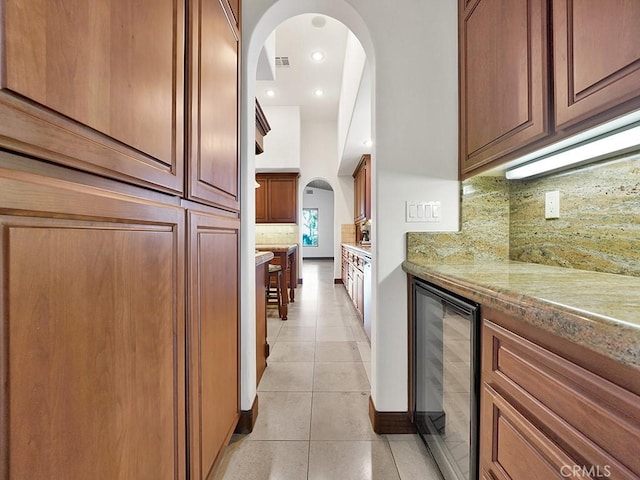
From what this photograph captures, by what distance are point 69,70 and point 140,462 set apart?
0.83 m

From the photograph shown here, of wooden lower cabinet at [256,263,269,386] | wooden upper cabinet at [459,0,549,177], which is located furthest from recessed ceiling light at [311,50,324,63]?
wooden lower cabinet at [256,263,269,386]

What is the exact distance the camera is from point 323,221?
14.1 meters

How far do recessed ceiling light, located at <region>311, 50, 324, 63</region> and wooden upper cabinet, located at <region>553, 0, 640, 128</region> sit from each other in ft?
13.6

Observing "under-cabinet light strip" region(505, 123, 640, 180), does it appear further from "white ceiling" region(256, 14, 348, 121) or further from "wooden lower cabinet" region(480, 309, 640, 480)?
"white ceiling" region(256, 14, 348, 121)

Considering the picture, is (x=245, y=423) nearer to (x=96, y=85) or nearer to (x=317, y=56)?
(x=96, y=85)

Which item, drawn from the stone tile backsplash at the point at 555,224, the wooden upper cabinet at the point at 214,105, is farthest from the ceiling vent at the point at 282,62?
the stone tile backsplash at the point at 555,224

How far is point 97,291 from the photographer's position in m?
0.56

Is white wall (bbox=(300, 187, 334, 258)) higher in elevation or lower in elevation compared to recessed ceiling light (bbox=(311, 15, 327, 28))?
lower

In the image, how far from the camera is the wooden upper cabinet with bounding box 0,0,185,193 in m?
0.41

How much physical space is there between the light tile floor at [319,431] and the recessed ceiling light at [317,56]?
4131 mm

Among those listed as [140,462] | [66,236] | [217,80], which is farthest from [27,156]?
[217,80]

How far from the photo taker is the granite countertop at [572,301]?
475 millimetres

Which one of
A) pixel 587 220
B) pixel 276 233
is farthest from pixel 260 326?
pixel 276 233

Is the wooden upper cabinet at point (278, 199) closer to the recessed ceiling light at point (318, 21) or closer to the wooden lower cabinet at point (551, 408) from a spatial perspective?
the recessed ceiling light at point (318, 21)
